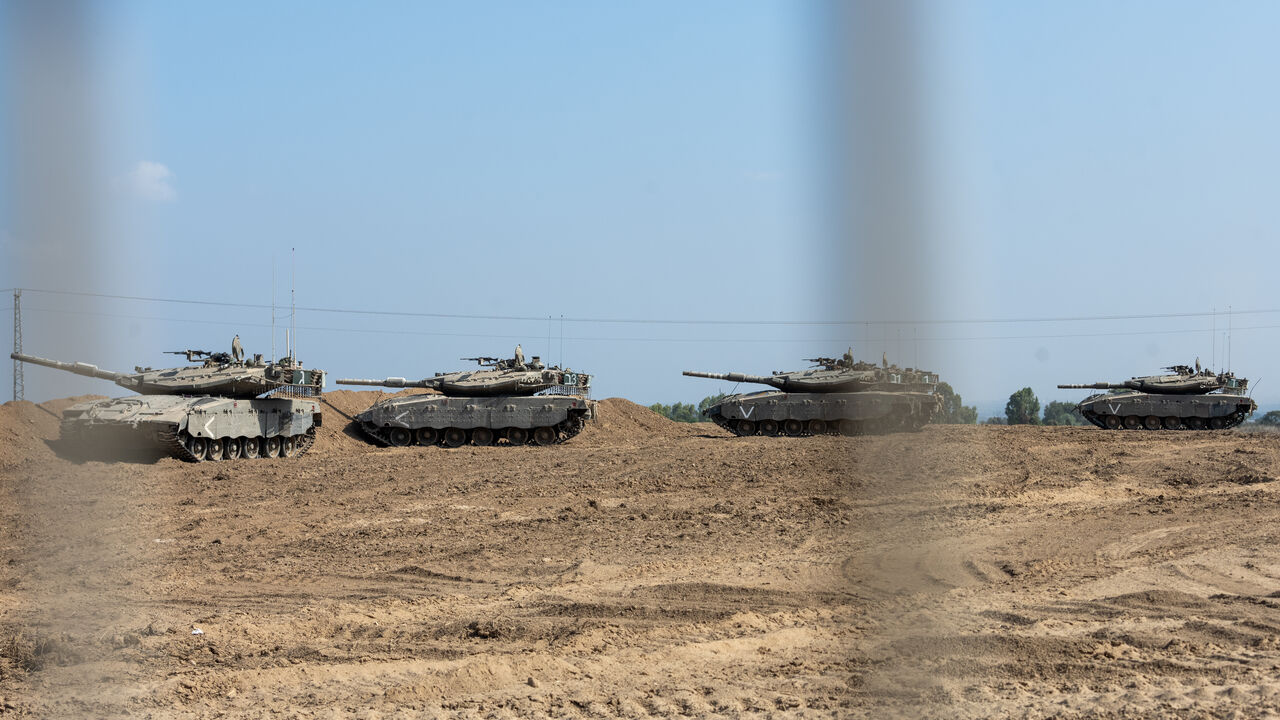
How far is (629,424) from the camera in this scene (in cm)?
3612

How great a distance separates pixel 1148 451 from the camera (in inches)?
848

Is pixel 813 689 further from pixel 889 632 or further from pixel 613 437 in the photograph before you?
pixel 613 437

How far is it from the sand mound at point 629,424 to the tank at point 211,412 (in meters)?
8.91

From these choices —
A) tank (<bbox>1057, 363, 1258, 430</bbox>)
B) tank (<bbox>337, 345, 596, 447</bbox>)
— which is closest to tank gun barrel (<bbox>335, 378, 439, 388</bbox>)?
tank (<bbox>337, 345, 596, 447</bbox>)

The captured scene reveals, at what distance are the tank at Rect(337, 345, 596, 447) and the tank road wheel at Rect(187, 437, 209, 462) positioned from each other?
5648 mm

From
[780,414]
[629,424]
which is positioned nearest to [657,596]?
[780,414]

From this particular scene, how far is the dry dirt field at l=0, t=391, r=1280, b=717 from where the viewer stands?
596 cm

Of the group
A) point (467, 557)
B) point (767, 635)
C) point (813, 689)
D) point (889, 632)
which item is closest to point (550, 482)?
point (467, 557)

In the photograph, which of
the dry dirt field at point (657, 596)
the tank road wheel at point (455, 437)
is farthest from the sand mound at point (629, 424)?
the dry dirt field at point (657, 596)

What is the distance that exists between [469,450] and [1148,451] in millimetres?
14145

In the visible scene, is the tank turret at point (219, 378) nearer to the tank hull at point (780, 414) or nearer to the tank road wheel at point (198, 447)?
the tank road wheel at point (198, 447)

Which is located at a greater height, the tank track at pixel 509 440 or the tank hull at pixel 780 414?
the tank hull at pixel 780 414

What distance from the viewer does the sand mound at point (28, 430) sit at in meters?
21.0

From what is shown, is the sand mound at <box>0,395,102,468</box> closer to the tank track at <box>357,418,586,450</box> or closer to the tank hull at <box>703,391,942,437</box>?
the tank track at <box>357,418,586,450</box>
